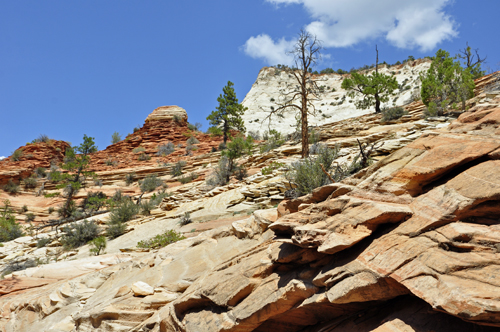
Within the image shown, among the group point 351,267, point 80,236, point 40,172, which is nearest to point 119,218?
point 80,236

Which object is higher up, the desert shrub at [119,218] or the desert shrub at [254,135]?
the desert shrub at [254,135]

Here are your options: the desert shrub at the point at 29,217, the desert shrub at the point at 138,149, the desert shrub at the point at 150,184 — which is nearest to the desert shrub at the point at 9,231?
the desert shrub at the point at 29,217

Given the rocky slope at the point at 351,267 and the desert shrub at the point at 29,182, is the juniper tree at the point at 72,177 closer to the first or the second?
the desert shrub at the point at 29,182

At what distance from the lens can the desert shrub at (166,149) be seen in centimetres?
3741

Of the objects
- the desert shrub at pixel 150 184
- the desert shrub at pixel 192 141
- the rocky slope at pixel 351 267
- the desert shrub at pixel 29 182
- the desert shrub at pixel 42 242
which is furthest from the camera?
the desert shrub at pixel 192 141

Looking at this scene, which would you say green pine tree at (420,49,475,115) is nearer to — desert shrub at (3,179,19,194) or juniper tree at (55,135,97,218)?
juniper tree at (55,135,97,218)

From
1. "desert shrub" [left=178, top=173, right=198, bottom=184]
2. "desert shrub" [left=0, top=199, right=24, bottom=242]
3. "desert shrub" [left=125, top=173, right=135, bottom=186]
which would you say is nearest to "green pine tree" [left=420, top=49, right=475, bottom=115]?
"desert shrub" [left=178, top=173, right=198, bottom=184]

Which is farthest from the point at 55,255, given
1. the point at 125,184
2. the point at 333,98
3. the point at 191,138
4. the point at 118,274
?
the point at 333,98

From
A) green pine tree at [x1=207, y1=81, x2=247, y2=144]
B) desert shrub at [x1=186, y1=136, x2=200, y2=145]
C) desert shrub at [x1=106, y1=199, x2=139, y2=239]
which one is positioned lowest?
desert shrub at [x1=106, y1=199, x2=139, y2=239]

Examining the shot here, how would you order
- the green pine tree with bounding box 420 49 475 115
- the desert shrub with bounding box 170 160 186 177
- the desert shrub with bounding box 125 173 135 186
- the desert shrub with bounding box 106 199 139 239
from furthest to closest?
the desert shrub with bounding box 125 173 135 186 → the desert shrub with bounding box 170 160 186 177 → the green pine tree with bounding box 420 49 475 115 → the desert shrub with bounding box 106 199 139 239

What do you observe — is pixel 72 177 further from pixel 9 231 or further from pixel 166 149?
pixel 166 149

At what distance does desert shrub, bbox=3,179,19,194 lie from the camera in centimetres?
2811

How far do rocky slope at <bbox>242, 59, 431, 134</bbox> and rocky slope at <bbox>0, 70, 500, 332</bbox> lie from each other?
105 ft

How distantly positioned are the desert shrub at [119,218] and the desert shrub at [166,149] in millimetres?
22612
